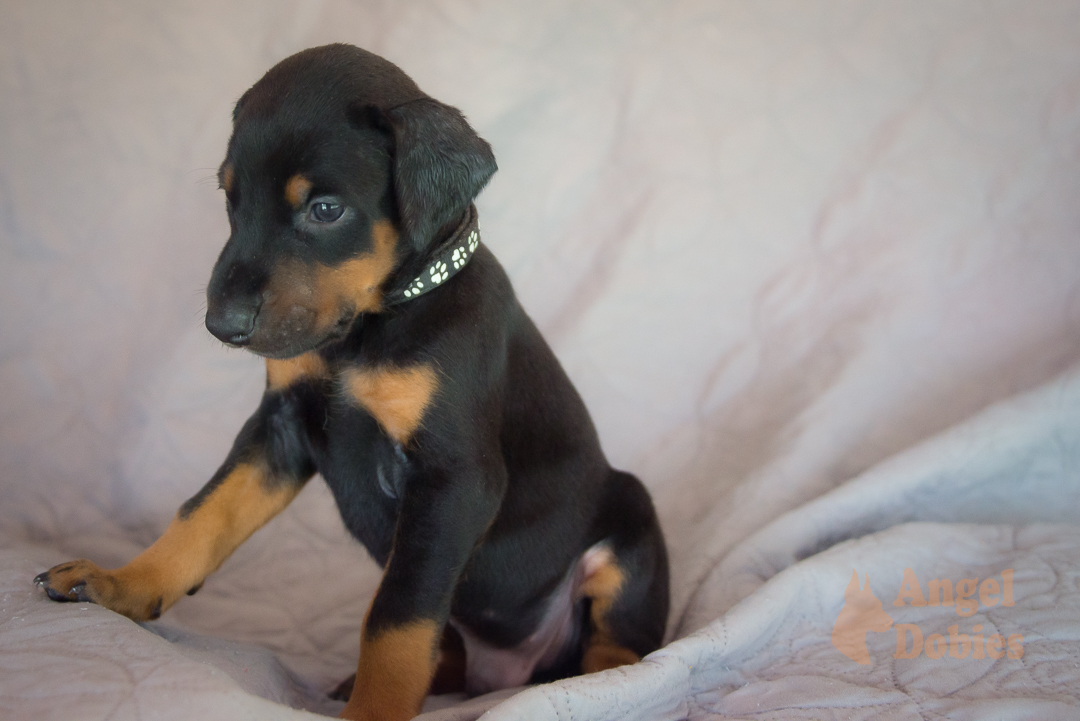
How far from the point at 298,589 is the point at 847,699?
1724 mm

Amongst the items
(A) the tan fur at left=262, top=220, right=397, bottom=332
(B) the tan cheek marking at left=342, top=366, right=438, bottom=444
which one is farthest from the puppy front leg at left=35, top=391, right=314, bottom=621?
(A) the tan fur at left=262, top=220, right=397, bottom=332

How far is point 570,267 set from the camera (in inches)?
143

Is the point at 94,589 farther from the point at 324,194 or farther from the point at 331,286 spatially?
the point at 324,194

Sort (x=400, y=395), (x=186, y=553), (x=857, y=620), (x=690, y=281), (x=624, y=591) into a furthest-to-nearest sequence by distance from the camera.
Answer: (x=690, y=281) < (x=857, y=620) < (x=624, y=591) < (x=186, y=553) < (x=400, y=395)

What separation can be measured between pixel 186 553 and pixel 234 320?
663mm

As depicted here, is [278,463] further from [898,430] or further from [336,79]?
[898,430]


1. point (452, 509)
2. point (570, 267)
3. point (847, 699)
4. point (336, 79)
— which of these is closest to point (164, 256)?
point (570, 267)

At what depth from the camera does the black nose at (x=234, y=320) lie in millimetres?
1746

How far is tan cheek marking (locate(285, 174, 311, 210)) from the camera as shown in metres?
1.81

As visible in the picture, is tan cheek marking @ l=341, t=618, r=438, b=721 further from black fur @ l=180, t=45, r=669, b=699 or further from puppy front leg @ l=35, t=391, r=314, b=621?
puppy front leg @ l=35, t=391, r=314, b=621

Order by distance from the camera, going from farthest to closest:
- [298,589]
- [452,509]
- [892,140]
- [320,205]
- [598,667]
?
[892,140] < [298,589] < [598,667] < [452,509] < [320,205]

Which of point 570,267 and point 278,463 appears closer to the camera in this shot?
point 278,463

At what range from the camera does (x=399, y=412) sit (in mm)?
1977

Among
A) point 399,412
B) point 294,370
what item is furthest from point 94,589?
point 399,412
